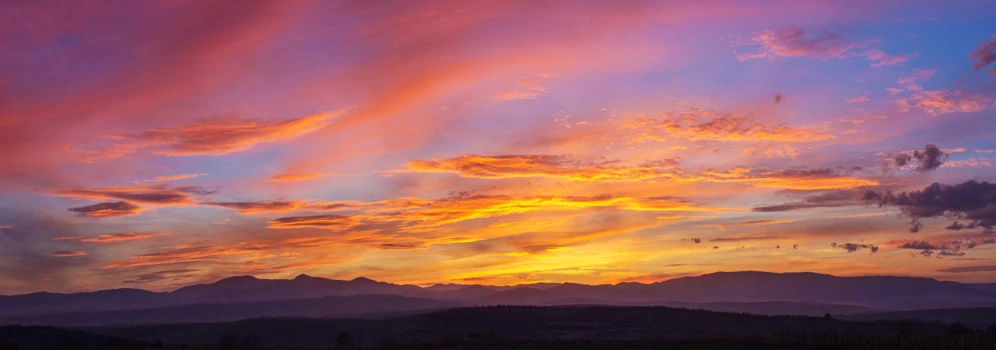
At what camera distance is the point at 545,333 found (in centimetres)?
7181

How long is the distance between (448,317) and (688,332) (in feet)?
95.7

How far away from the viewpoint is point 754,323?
75.9 m

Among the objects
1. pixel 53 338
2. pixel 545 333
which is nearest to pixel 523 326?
pixel 545 333

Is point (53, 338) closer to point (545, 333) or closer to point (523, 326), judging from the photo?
point (545, 333)

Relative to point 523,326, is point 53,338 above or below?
above

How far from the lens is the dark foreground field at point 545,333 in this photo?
4025 cm

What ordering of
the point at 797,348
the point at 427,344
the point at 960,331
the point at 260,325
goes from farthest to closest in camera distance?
1. the point at 260,325
2. the point at 960,331
3. the point at 427,344
4. the point at 797,348

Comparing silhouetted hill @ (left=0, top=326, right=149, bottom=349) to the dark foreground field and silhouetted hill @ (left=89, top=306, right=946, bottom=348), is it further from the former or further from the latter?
silhouetted hill @ (left=89, top=306, right=946, bottom=348)

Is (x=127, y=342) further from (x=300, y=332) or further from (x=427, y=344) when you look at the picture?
(x=300, y=332)

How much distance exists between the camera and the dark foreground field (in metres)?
40.2

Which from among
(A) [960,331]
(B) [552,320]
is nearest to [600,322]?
(B) [552,320]

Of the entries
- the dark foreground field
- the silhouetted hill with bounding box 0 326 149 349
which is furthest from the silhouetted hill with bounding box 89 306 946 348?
the silhouetted hill with bounding box 0 326 149 349

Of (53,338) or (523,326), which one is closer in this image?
(53,338)

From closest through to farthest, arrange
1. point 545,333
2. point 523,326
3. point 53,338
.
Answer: point 53,338
point 545,333
point 523,326
